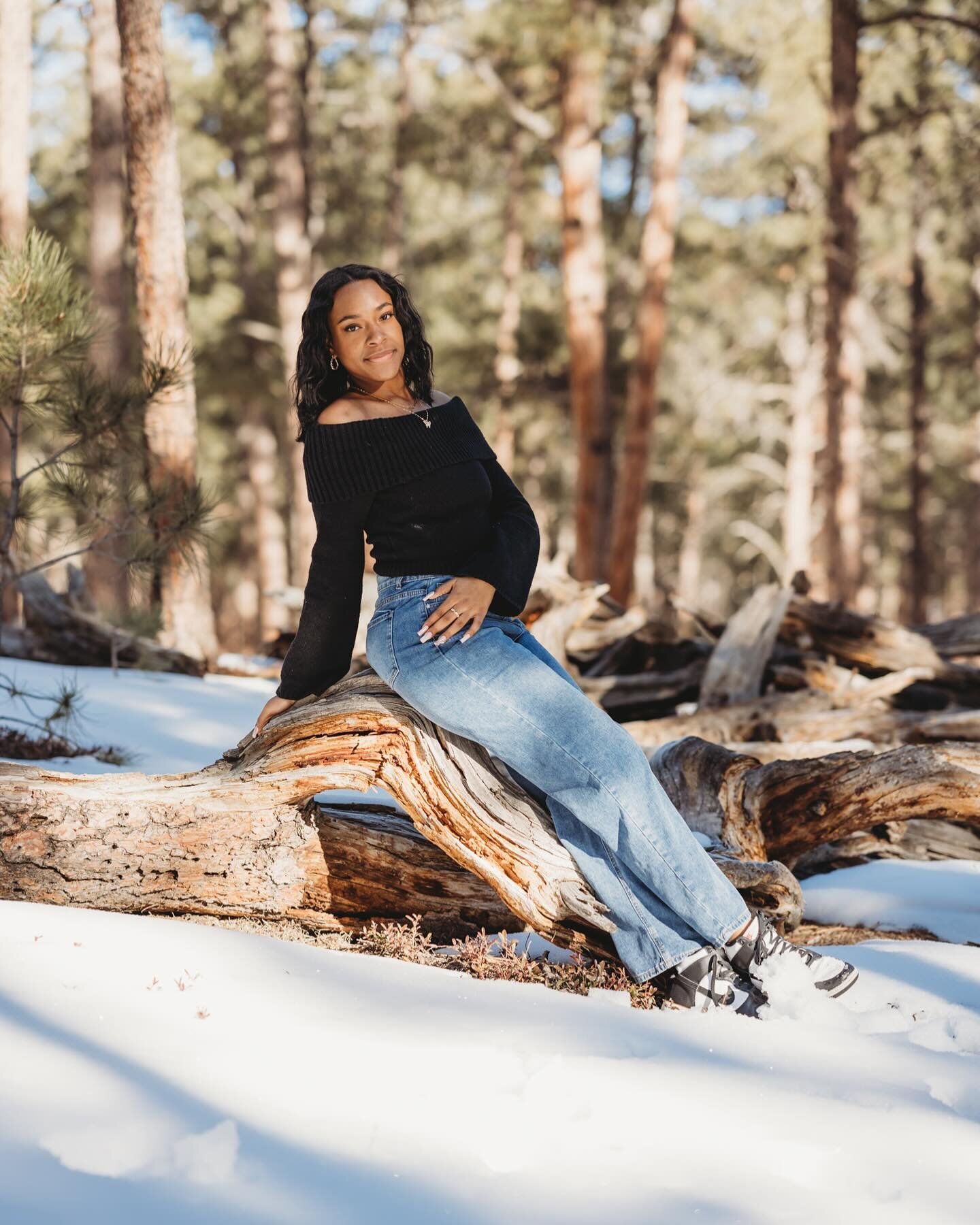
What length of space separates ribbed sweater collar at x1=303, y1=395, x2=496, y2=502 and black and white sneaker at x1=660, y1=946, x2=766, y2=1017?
1.59m

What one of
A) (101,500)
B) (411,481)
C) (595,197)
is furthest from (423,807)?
(595,197)

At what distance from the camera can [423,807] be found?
332cm

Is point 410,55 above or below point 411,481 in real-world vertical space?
above

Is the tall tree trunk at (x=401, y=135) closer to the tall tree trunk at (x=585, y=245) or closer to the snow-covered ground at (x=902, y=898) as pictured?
the tall tree trunk at (x=585, y=245)

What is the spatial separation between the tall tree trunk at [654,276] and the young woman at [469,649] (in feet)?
32.5

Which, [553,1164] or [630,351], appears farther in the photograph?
[630,351]

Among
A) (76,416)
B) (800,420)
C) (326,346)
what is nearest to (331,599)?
(326,346)

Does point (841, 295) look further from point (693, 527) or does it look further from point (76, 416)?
point (693, 527)

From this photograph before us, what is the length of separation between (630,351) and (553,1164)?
19782mm

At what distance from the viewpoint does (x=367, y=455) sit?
124 inches

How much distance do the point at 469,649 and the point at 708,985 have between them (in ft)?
3.84

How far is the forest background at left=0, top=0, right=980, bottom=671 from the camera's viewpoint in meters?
13.2

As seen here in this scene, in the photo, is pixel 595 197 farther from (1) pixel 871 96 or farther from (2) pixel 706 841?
(2) pixel 706 841

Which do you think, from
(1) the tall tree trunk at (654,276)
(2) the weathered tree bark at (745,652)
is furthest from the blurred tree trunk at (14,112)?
(1) the tall tree trunk at (654,276)
